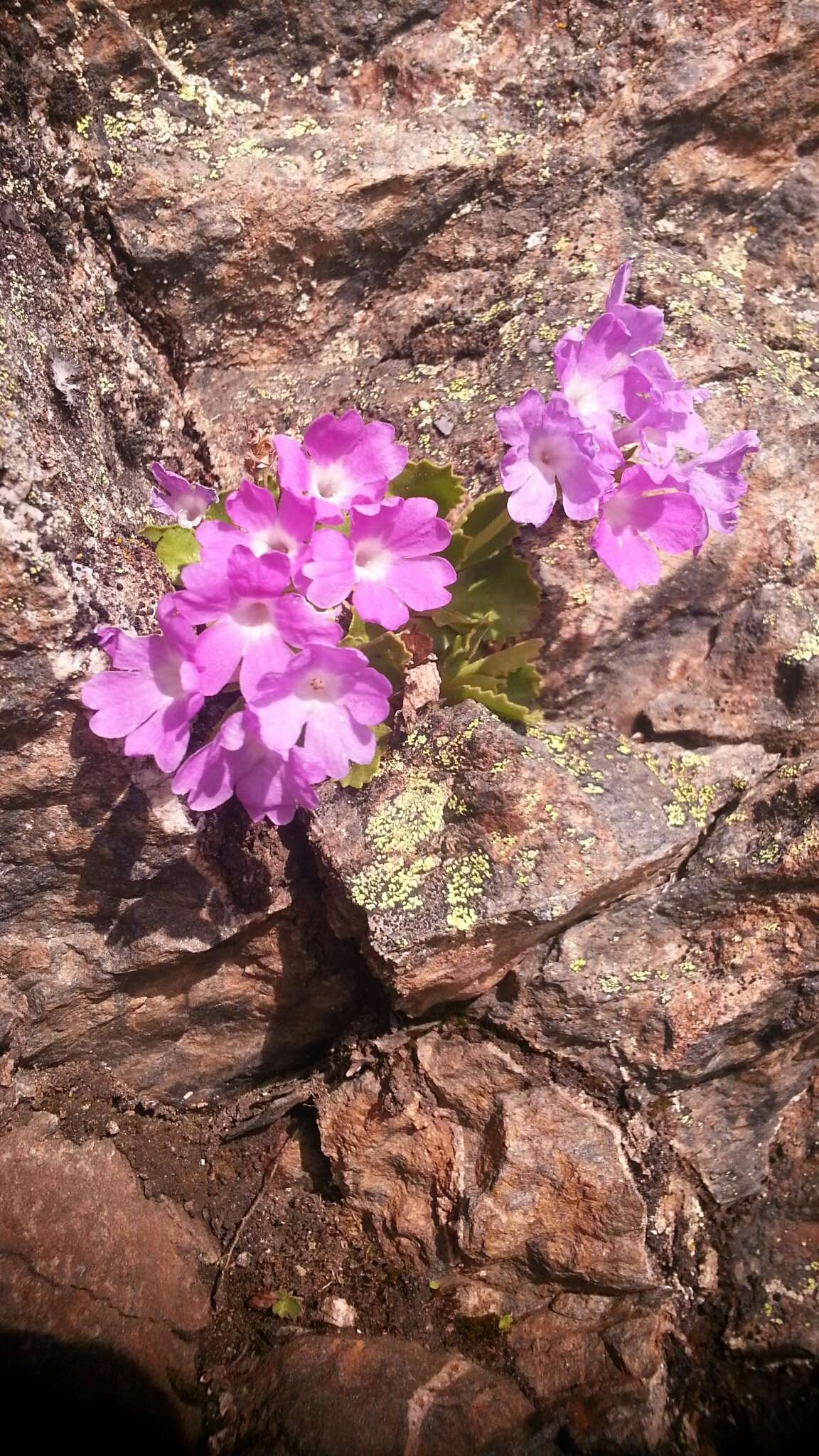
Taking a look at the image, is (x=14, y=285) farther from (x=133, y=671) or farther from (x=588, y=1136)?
(x=588, y=1136)

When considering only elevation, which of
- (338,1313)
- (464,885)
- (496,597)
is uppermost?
(496,597)

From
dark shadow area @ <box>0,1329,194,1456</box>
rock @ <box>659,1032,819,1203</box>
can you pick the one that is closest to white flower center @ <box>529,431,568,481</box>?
rock @ <box>659,1032,819,1203</box>

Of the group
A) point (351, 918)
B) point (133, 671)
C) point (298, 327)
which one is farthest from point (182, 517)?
point (351, 918)

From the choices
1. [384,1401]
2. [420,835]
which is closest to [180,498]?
[420,835]

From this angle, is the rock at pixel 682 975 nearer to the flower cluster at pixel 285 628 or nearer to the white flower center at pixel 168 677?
the flower cluster at pixel 285 628

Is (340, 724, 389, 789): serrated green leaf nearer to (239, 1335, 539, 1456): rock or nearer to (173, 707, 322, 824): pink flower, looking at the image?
(173, 707, 322, 824): pink flower

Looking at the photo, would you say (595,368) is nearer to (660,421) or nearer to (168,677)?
(660,421)
